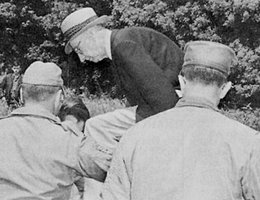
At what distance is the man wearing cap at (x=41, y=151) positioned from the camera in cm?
378

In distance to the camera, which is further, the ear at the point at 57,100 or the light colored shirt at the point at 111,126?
the light colored shirt at the point at 111,126

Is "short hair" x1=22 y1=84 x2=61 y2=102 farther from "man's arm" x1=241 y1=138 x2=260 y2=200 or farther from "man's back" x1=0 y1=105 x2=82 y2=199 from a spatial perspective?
"man's arm" x1=241 y1=138 x2=260 y2=200

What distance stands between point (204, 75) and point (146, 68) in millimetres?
896

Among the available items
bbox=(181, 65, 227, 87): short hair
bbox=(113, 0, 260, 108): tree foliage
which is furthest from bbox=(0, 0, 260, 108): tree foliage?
bbox=(181, 65, 227, 87): short hair

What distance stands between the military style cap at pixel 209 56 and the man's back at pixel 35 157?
0.92m

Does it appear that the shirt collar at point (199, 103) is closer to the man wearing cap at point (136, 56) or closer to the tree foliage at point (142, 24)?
the man wearing cap at point (136, 56)

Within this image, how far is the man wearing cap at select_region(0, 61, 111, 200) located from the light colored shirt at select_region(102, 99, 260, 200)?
751 mm

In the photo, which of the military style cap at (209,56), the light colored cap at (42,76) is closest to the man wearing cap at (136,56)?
the light colored cap at (42,76)

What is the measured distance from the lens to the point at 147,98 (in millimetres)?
3959

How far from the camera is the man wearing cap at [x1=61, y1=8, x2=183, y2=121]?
3930 millimetres

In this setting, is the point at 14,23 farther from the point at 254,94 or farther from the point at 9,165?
the point at 9,165

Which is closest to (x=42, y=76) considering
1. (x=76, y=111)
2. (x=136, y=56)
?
(x=136, y=56)

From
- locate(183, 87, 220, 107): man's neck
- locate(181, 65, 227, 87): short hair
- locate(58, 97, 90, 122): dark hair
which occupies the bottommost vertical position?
locate(58, 97, 90, 122): dark hair

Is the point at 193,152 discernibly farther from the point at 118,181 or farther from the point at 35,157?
the point at 35,157
